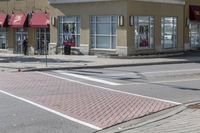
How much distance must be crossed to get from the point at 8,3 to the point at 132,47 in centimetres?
1605

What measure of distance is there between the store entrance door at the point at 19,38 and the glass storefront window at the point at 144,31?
42.9 feet

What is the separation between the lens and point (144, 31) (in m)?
39.1

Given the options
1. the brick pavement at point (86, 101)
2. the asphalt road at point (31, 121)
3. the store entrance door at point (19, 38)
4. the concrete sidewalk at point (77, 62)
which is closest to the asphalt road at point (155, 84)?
the brick pavement at point (86, 101)

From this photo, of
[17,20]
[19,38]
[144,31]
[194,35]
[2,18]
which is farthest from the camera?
[2,18]

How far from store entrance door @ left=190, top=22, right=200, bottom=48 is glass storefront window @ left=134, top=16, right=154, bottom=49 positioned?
6.83 metres

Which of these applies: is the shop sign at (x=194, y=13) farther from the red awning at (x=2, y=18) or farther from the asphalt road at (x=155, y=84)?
the asphalt road at (x=155, y=84)

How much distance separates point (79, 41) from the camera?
133ft

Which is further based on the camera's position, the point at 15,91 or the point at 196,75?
the point at 196,75

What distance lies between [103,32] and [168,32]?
6.15 metres

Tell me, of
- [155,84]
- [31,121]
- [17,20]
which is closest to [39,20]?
[17,20]

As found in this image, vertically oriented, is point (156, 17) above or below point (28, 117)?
above

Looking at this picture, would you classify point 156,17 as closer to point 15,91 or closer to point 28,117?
point 15,91

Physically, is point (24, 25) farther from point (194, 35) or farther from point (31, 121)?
point (31, 121)

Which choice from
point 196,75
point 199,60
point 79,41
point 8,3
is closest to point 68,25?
point 79,41
